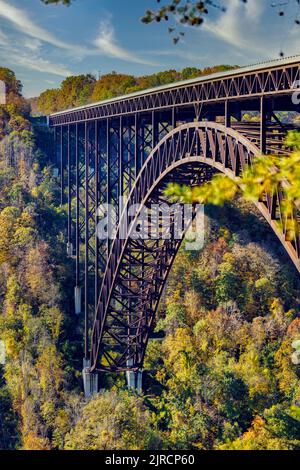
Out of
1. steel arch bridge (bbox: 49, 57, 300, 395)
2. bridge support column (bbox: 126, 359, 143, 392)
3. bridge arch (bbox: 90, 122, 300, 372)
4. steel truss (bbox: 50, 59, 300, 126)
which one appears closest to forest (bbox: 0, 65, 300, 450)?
bridge support column (bbox: 126, 359, 143, 392)

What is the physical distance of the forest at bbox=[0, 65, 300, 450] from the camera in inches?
1232

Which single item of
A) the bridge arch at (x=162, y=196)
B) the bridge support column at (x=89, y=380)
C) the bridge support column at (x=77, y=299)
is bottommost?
the bridge support column at (x=89, y=380)

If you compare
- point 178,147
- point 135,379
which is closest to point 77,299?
point 135,379

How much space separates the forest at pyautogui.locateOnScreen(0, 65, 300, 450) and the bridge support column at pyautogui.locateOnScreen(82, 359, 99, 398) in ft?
2.93

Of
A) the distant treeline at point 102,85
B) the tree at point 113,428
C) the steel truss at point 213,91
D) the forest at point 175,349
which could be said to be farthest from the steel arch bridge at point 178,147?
the distant treeline at point 102,85

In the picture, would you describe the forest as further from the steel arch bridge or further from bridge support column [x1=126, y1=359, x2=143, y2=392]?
the steel arch bridge

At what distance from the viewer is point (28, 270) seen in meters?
44.2

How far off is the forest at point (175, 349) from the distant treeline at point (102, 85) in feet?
78.7

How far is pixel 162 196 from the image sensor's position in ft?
104

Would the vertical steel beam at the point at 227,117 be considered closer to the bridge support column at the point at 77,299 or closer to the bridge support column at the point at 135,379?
the bridge support column at the point at 135,379

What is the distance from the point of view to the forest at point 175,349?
3128 centimetres

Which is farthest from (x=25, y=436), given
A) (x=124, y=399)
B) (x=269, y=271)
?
(x=269, y=271)
